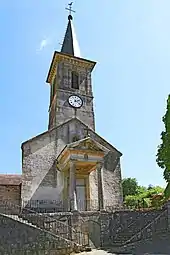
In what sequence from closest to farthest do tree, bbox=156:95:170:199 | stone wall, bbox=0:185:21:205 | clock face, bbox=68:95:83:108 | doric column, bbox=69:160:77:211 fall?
doric column, bbox=69:160:77:211
tree, bbox=156:95:170:199
stone wall, bbox=0:185:21:205
clock face, bbox=68:95:83:108

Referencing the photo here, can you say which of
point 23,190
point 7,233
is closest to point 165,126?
point 23,190

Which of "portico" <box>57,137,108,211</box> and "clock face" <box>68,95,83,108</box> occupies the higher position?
"clock face" <box>68,95,83,108</box>

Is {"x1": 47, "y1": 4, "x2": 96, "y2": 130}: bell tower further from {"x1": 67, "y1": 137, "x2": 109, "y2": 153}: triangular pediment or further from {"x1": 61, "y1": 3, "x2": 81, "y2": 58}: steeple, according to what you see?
{"x1": 67, "y1": 137, "x2": 109, "y2": 153}: triangular pediment

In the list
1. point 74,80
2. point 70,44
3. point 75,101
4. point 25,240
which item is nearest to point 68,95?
point 75,101

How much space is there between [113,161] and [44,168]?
577 cm

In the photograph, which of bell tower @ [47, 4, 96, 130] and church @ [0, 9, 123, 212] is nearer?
church @ [0, 9, 123, 212]

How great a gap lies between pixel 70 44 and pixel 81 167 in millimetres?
15931

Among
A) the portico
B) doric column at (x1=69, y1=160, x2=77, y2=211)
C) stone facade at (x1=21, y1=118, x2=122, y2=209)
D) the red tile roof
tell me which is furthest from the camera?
the red tile roof

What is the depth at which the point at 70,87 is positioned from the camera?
27094mm

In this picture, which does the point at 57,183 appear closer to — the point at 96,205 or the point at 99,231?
the point at 96,205

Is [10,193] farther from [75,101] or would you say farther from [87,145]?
[75,101]

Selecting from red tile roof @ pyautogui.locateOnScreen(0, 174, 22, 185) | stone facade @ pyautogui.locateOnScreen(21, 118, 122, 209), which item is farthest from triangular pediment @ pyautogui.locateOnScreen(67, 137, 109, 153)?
red tile roof @ pyautogui.locateOnScreen(0, 174, 22, 185)

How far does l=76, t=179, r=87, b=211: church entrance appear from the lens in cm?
2027

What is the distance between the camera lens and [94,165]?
20062 mm
